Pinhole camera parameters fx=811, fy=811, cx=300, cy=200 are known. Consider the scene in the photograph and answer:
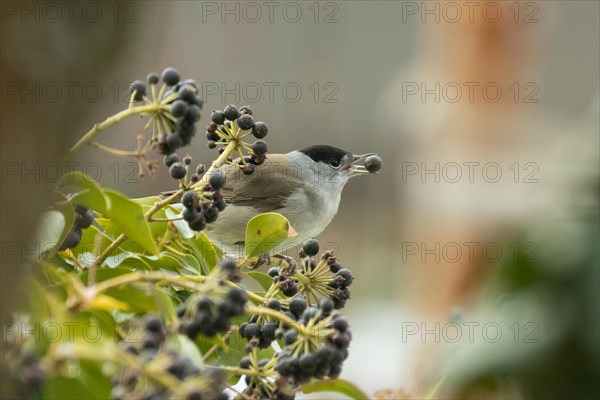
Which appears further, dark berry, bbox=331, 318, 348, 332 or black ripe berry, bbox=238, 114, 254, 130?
black ripe berry, bbox=238, 114, 254, 130

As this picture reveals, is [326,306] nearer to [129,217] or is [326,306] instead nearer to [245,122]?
[129,217]

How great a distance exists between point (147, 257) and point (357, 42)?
820 cm

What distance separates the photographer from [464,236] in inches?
239

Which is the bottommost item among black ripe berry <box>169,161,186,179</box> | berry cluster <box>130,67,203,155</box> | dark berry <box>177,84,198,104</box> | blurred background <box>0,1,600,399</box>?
blurred background <box>0,1,600,399</box>

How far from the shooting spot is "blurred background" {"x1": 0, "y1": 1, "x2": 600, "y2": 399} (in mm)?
887

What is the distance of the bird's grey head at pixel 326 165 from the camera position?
3.54m

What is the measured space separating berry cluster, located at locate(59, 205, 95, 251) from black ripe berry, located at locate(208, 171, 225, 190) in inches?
8.1

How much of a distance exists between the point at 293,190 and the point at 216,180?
2046 millimetres

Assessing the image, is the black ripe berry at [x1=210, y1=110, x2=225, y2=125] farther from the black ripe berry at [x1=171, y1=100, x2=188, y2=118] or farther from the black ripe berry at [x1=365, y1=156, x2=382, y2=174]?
the black ripe berry at [x1=365, y1=156, x2=382, y2=174]

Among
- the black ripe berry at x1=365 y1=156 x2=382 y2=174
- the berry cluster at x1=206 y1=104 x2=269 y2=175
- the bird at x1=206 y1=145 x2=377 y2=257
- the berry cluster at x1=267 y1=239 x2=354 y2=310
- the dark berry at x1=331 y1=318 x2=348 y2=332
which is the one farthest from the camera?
the bird at x1=206 y1=145 x2=377 y2=257

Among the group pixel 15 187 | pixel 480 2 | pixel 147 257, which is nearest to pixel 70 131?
pixel 15 187

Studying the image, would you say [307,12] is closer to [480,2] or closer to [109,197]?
[480,2]

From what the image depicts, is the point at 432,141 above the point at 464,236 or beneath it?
above

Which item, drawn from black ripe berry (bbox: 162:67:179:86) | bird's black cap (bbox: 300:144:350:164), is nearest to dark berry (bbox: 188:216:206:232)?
black ripe berry (bbox: 162:67:179:86)
